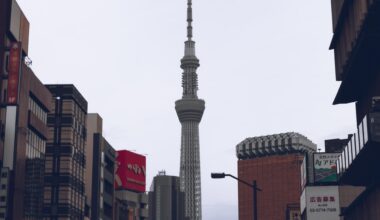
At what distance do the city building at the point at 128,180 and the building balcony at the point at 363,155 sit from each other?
92130mm

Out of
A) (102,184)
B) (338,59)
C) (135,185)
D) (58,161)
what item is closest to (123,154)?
(135,185)

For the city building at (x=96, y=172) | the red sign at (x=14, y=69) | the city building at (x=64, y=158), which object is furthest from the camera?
the city building at (x=96, y=172)

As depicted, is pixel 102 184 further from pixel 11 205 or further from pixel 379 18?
pixel 379 18

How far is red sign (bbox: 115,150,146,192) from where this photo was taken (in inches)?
6112

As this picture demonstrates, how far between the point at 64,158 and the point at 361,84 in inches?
2339

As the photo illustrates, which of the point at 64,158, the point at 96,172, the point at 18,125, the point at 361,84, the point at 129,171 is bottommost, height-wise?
the point at 18,125

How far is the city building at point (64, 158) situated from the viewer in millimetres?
108438

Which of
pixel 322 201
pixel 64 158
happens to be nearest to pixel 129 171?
pixel 64 158

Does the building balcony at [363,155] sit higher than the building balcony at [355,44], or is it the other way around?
the building balcony at [355,44]

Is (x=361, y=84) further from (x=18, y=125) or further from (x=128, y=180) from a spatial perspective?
(x=128, y=180)

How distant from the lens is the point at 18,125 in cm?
7412

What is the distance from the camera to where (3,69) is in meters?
69.8

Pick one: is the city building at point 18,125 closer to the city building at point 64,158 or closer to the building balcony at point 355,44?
the city building at point 64,158

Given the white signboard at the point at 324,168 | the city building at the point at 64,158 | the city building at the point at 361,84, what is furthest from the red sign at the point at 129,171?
the city building at the point at 361,84
